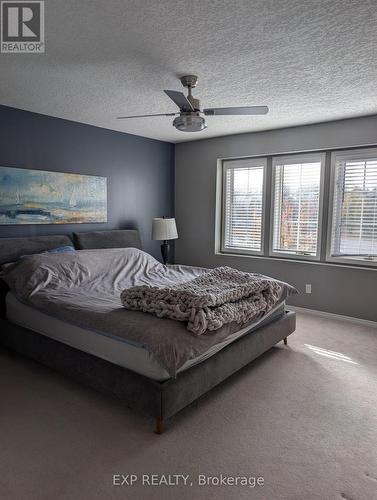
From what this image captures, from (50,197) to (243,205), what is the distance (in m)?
2.72

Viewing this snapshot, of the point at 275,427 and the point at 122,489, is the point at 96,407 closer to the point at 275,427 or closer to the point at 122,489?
the point at 122,489

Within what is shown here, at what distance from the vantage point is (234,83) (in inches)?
119

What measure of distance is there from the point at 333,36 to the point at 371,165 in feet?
7.55

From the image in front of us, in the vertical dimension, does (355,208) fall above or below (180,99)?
below

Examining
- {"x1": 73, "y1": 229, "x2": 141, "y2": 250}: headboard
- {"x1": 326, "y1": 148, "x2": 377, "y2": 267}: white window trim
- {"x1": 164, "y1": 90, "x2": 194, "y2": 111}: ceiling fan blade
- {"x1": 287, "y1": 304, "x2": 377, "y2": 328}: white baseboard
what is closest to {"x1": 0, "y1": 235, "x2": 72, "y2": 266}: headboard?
{"x1": 73, "y1": 229, "x2": 141, "y2": 250}: headboard

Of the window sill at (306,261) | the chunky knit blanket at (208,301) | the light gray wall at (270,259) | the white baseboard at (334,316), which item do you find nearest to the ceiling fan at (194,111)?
the chunky knit blanket at (208,301)

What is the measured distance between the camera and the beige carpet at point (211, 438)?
5.74ft

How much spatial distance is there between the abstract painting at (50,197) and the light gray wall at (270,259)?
1.53 metres

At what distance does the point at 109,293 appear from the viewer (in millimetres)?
3123

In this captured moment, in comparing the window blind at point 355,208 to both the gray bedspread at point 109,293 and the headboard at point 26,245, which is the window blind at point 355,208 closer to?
the gray bedspread at point 109,293

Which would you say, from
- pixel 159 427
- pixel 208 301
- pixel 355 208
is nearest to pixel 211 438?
pixel 159 427

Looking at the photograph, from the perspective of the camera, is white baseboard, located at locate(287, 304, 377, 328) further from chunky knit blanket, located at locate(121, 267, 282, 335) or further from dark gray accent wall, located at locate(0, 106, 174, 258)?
dark gray accent wall, located at locate(0, 106, 174, 258)

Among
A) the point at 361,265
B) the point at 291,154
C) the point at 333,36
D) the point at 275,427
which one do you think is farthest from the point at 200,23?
the point at 361,265

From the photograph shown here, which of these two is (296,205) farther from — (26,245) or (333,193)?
(26,245)
